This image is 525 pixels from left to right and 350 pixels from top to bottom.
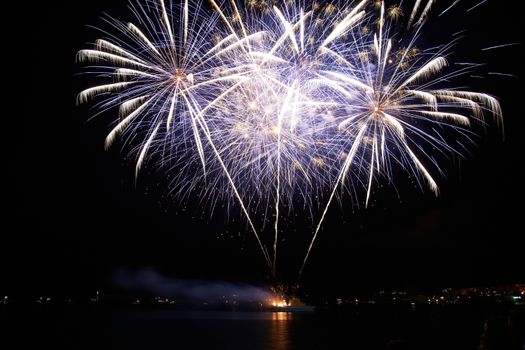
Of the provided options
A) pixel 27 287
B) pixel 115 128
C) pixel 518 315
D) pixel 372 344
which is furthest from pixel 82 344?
pixel 27 287

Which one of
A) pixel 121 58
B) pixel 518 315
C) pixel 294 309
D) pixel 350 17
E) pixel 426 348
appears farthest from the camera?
pixel 294 309

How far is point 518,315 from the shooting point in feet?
24.6

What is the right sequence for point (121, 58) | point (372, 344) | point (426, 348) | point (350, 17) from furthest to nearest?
1. point (372, 344)
2. point (426, 348)
3. point (121, 58)
4. point (350, 17)

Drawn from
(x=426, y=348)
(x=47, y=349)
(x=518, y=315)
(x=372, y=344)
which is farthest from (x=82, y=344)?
(x=518, y=315)

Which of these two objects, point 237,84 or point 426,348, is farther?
point 426,348

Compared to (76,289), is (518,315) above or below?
below

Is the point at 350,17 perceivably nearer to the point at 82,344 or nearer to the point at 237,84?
the point at 237,84

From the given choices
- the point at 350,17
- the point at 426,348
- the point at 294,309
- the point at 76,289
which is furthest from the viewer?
the point at 76,289

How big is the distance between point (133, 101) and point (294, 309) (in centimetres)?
15231

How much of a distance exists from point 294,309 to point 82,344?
382ft

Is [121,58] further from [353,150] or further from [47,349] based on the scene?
[47,349]

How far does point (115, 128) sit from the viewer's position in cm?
1578

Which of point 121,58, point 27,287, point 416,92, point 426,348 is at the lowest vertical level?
point 426,348

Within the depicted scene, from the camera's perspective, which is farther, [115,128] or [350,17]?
[115,128]
